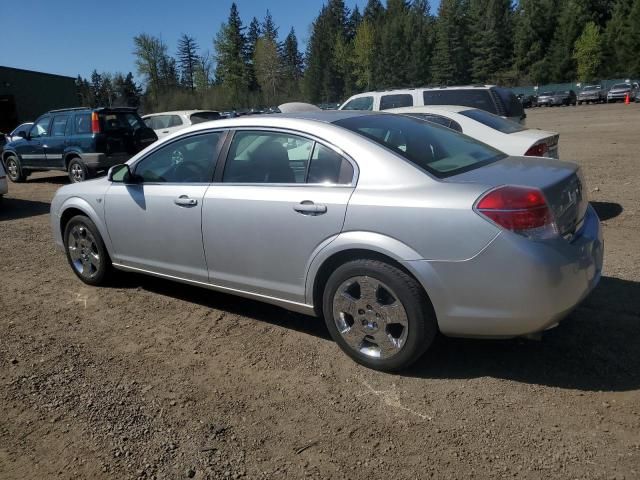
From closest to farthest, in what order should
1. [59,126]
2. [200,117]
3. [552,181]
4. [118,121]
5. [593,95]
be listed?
[552,181] → [118,121] → [59,126] → [200,117] → [593,95]

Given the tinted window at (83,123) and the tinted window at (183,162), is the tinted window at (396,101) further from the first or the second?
the tinted window at (183,162)

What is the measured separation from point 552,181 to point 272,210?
1.74 meters

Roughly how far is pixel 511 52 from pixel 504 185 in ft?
329

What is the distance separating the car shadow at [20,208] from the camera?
9.65 meters

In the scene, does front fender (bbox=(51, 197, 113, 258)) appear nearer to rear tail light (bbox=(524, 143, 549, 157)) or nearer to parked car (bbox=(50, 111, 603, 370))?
parked car (bbox=(50, 111, 603, 370))

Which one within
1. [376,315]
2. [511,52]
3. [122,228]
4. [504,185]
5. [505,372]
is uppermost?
[511,52]

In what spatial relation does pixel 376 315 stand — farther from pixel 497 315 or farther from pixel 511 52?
pixel 511 52

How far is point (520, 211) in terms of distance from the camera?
2865 millimetres

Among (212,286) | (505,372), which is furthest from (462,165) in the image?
(212,286)

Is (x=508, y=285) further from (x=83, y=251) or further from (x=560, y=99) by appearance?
(x=560, y=99)

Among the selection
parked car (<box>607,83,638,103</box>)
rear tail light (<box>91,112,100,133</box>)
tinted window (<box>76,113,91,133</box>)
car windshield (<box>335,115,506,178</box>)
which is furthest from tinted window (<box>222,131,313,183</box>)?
parked car (<box>607,83,638,103</box>)

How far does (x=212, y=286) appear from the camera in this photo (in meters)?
4.16

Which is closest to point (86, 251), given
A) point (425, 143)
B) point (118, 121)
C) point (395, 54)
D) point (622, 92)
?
point (425, 143)

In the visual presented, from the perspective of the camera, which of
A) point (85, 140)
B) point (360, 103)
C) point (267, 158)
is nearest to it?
point (267, 158)
